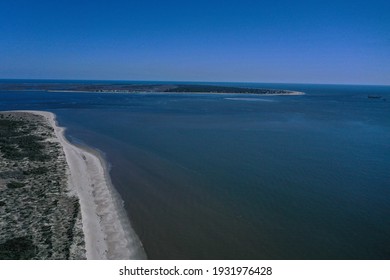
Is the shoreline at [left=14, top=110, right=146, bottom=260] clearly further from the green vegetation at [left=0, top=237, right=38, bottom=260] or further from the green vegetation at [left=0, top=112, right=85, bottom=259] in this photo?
the green vegetation at [left=0, top=237, right=38, bottom=260]

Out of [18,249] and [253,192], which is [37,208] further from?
[253,192]

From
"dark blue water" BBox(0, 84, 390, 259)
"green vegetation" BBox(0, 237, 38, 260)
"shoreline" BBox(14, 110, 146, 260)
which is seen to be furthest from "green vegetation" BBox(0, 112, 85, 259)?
"dark blue water" BBox(0, 84, 390, 259)

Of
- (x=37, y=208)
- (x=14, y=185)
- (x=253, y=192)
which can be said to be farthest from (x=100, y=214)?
(x=253, y=192)

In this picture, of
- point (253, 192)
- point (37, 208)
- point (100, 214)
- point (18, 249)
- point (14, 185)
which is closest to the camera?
point (18, 249)

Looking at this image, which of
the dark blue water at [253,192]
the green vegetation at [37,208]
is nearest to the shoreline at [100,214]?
the green vegetation at [37,208]

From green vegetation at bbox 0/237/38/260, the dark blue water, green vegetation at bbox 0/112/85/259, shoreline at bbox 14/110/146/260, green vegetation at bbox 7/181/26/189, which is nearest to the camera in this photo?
green vegetation at bbox 0/237/38/260

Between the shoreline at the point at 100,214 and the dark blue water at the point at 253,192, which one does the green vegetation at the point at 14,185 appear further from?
the dark blue water at the point at 253,192

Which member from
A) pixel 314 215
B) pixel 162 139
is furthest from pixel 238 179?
pixel 162 139

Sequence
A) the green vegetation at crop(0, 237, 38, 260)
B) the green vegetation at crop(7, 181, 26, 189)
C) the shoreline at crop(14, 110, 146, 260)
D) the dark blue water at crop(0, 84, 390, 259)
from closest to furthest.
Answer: the green vegetation at crop(0, 237, 38, 260) < the shoreline at crop(14, 110, 146, 260) < the dark blue water at crop(0, 84, 390, 259) < the green vegetation at crop(7, 181, 26, 189)
